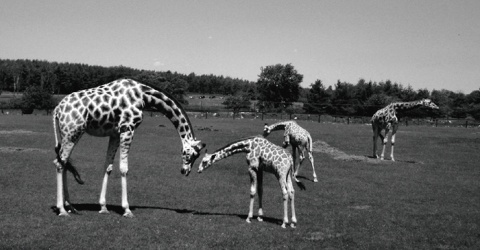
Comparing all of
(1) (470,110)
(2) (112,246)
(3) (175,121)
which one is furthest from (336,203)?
(1) (470,110)

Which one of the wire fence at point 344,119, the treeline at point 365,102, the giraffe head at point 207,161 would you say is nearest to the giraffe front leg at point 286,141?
the giraffe head at point 207,161

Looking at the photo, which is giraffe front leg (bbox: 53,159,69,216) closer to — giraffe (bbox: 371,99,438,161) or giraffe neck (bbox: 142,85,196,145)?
giraffe neck (bbox: 142,85,196,145)

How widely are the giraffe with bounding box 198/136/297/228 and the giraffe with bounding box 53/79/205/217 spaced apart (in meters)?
1.32

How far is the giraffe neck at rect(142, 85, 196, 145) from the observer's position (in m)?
13.9

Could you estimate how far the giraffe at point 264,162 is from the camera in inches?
506

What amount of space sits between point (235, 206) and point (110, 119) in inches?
240

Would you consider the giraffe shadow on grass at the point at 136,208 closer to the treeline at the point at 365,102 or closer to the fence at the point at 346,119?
the fence at the point at 346,119

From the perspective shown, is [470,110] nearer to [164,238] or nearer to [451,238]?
[451,238]

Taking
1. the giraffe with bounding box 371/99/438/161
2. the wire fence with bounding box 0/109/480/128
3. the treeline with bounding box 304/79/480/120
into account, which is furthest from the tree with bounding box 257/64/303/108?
the giraffe with bounding box 371/99/438/161

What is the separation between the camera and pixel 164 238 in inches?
446

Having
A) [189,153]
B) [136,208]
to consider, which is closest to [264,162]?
[189,153]

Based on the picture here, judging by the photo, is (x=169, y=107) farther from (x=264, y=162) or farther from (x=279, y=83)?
(x=279, y=83)

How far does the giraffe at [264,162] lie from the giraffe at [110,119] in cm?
132

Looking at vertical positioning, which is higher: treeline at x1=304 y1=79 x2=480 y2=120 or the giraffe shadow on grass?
treeline at x1=304 y1=79 x2=480 y2=120
